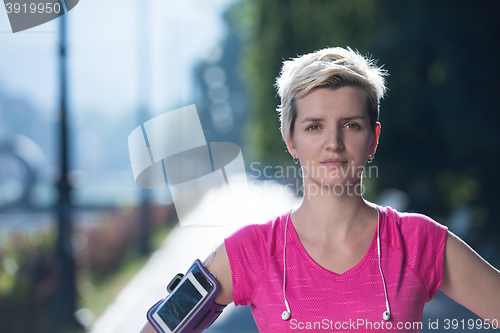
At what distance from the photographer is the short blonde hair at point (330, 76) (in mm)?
794

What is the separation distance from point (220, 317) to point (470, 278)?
2116mm

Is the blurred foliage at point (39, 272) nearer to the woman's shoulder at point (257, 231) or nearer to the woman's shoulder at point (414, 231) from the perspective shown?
the woman's shoulder at point (257, 231)

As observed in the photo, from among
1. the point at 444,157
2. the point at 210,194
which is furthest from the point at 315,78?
the point at 444,157

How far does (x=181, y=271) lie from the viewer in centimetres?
197

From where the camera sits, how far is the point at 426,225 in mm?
825

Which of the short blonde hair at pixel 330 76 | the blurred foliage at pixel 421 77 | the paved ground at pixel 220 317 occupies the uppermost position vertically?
the short blonde hair at pixel 330 76

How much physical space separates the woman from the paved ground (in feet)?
2.84

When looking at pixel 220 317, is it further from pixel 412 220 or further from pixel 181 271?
pixel 412 220

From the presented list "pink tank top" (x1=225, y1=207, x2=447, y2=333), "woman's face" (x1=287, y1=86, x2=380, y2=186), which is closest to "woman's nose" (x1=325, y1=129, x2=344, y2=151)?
"woman's face" (x1=287, y1=86, x2=380, y2=186)

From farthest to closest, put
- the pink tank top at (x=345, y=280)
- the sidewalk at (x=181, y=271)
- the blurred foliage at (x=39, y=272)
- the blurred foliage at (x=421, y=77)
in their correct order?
1. the blurred foliage at (x=421, y=77)
2. the blurred foliage at (x=39, y=272)
3. the sidewalk at (x=181, y=271)
4. the pink tank top at (x=345, y=280)

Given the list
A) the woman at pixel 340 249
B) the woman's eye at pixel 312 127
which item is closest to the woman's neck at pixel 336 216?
the woman at pixel 340 249

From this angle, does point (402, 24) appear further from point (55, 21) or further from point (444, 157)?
point (55, 21)

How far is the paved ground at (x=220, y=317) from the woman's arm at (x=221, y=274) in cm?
84

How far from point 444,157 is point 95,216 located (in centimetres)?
289
